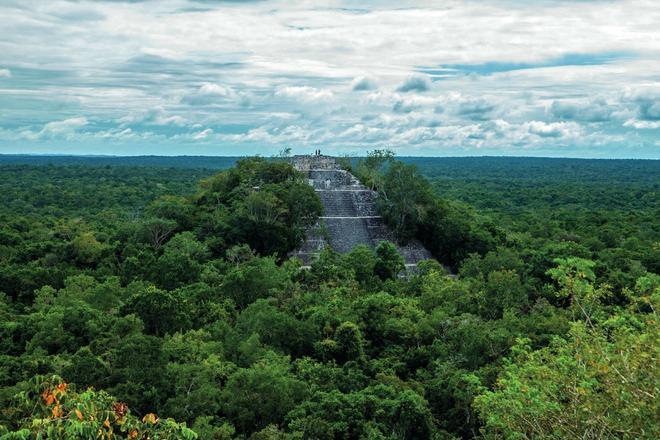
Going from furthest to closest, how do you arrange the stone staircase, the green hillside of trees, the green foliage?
the stone staircase → the green hillside of trees → the green foliage

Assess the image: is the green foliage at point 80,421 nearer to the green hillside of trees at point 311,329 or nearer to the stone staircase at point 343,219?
the green hillside of trees at point 311,329

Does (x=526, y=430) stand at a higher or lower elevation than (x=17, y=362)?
higher

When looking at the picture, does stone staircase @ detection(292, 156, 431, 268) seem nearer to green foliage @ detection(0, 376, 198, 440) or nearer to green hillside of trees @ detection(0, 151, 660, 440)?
green hillside of trees @ detection(0, 151, 660, 440)

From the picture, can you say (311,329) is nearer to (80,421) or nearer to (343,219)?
(80,421)

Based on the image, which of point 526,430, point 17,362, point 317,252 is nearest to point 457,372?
point 526,430

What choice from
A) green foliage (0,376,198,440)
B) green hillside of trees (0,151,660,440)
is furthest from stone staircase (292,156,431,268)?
green foliage (0,376,198,440)

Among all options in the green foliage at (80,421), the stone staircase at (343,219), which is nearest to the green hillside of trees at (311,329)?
the green foliage at (80,421)

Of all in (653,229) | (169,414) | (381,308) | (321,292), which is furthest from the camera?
(653,229)

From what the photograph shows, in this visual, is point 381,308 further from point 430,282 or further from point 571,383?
point 571,383
